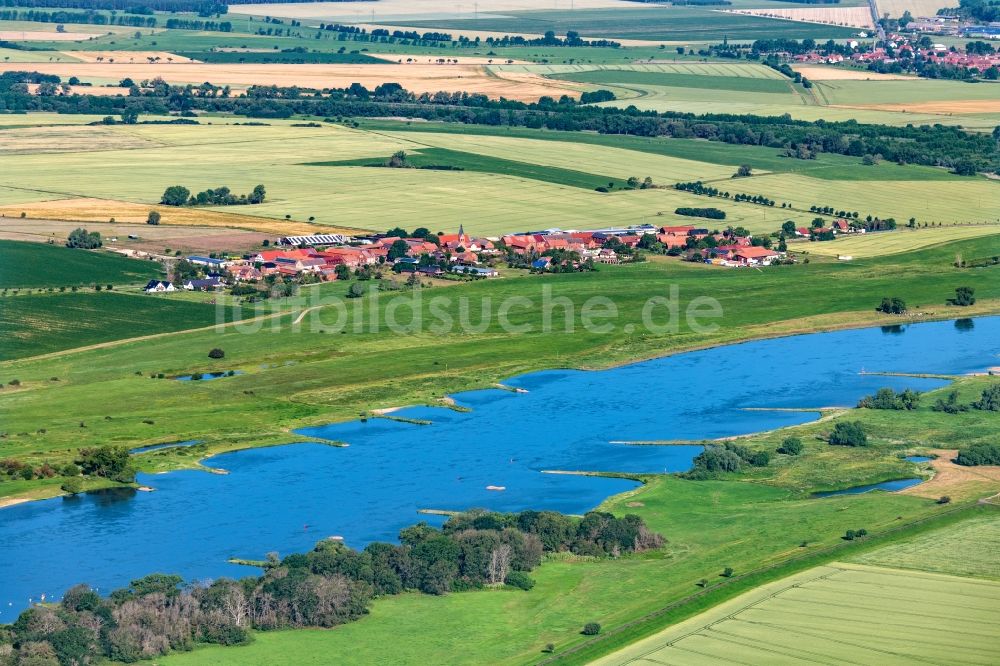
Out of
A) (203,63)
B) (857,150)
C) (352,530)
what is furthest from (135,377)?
(203,63)

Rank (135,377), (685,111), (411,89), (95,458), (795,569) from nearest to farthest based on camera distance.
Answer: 1. (795,569)
2. (95,458)
3. (135,377)
4. (685,111)
5. (411,89)

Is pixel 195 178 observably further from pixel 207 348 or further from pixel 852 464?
pixel 852 464

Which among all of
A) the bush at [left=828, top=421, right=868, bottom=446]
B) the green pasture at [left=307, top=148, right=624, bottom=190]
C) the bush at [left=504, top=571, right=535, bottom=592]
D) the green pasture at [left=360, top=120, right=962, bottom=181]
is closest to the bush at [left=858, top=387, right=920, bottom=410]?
the bush at [left=828, top=421, right=868, bottom=446]

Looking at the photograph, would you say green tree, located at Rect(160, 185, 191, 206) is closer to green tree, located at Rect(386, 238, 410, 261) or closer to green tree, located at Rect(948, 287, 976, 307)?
green tree, located at Rect(386, 238, 410, 261)

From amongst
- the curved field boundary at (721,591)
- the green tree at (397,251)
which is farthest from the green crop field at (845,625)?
the green tree at (397,251)

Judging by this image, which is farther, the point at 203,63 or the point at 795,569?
the point at 203,63

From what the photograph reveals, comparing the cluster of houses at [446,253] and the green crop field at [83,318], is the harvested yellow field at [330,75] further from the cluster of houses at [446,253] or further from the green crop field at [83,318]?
the green crop field at [83,318]

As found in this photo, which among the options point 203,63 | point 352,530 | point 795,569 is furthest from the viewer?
point 203,63
